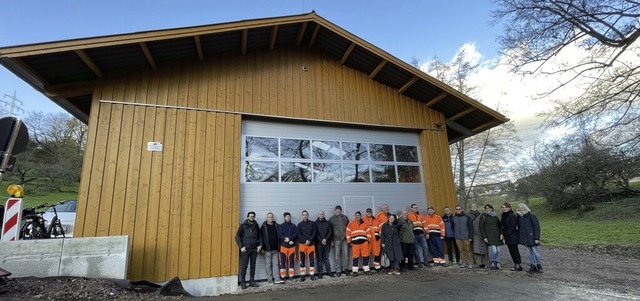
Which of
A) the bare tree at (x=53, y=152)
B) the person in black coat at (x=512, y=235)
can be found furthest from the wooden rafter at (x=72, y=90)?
the bare tree at (x=53, y=152)

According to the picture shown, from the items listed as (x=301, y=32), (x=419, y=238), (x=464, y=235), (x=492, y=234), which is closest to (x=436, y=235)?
(x=419, y=238)

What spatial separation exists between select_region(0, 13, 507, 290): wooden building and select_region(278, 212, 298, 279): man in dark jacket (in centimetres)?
51

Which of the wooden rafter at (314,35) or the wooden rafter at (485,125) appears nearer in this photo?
the wooden rafter at (314,35)

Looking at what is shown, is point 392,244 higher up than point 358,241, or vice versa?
point 358,241

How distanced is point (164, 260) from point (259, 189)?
96.9 inches

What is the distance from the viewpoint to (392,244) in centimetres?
750

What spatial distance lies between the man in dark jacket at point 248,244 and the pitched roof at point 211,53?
13.6 ft

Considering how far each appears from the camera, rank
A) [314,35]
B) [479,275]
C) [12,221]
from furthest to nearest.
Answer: [314,35], [479,275], [12,221]

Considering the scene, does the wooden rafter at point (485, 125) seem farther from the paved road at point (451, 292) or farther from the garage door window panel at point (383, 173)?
the paved road at point (451, 292)

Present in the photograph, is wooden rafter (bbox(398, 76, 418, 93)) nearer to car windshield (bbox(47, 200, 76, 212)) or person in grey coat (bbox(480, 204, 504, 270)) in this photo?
person in grey coat (bbox(480, 204, 504, 270))

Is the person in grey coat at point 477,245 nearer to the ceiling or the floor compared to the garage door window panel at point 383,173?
nearer to the floor

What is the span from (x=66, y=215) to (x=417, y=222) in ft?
35.2

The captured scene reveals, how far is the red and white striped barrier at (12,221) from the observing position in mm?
4477

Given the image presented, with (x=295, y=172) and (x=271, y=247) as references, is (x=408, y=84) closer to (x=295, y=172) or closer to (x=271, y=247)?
(x=295, y=172)
